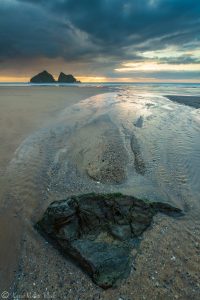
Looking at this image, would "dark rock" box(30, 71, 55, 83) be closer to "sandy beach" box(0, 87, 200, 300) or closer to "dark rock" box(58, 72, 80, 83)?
"dark rock" box(58, 72, 80, 83)

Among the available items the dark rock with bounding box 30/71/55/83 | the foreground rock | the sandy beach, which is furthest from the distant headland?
the foreground rock

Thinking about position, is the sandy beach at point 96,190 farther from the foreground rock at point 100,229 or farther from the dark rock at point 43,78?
the dark rock at point 43,78

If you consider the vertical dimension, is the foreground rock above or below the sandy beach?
above

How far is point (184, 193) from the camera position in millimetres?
7434

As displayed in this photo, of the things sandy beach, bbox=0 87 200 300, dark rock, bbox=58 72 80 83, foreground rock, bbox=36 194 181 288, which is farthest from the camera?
dark rock, bbox=58 72 80 83

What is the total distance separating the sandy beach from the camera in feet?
14.4

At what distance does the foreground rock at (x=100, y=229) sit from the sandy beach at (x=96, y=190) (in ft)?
0.56

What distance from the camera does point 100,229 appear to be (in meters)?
5.22

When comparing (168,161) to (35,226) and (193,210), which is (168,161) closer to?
(193,210)

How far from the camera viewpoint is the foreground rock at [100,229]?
15.0 feet

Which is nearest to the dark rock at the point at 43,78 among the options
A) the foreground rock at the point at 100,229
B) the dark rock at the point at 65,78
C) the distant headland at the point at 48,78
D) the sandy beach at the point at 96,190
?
the distant headland at the point at 48,78

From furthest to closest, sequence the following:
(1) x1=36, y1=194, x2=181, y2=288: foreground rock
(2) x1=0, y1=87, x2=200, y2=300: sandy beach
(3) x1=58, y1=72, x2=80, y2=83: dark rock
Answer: (3) x1=58, y1=72, x2=80, y2=83: dark rock, (1) x1=36, y1=194, x2=181, y2=288: foreground rock, (2) x1=0, y1=87, x2=200, y2=300: sandy beach

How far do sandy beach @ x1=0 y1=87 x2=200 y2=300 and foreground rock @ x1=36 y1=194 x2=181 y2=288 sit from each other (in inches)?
6.7

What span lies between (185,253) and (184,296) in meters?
0.98
